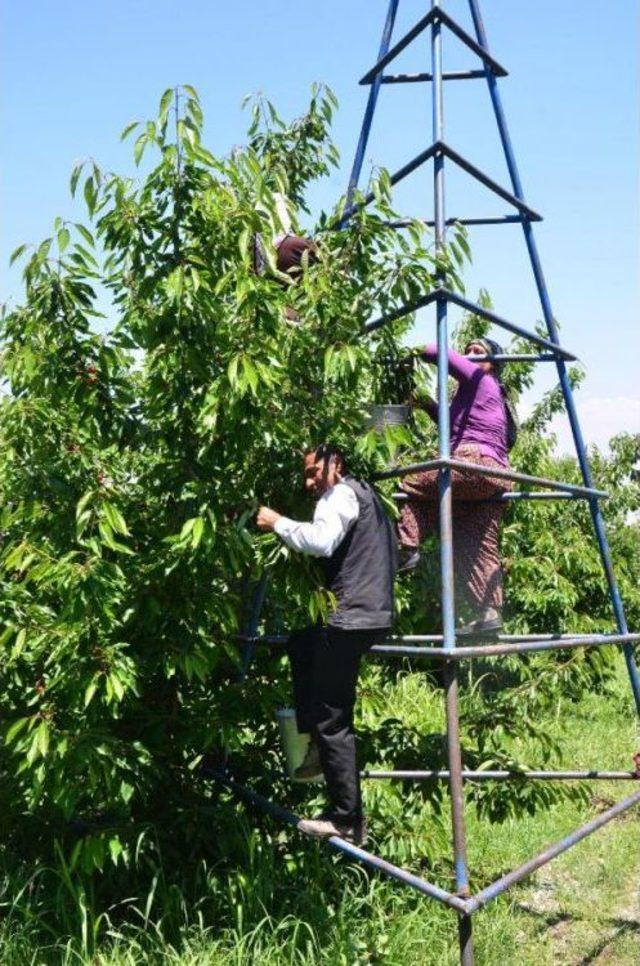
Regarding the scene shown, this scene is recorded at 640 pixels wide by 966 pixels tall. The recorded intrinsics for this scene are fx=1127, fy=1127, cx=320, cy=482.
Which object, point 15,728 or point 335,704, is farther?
point 335,704

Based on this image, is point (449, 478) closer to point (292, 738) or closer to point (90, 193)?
point (292, 738)

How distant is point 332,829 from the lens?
437 cm

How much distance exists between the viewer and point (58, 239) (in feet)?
13.4

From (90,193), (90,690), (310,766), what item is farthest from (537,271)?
(90,690)

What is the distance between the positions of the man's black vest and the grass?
1.04 metres

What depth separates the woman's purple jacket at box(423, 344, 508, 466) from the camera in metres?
5.18

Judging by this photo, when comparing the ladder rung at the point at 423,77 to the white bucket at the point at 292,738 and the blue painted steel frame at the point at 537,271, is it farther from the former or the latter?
the white bucket at the point at 292,738

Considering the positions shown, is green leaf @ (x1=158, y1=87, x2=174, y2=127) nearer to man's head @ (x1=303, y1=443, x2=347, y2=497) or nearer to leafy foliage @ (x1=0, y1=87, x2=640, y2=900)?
leafy foliage @ (x1=0, y1=87, x2=640, y2=900)

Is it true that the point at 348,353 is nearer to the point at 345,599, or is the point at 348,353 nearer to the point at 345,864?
the point at 345,599

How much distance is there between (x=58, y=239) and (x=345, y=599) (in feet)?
5.62

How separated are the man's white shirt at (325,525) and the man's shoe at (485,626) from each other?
134 centimetres

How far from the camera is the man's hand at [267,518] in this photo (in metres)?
4.17

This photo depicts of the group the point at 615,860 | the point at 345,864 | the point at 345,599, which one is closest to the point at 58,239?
the point at 345,599

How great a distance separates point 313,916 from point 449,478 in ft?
6.24
